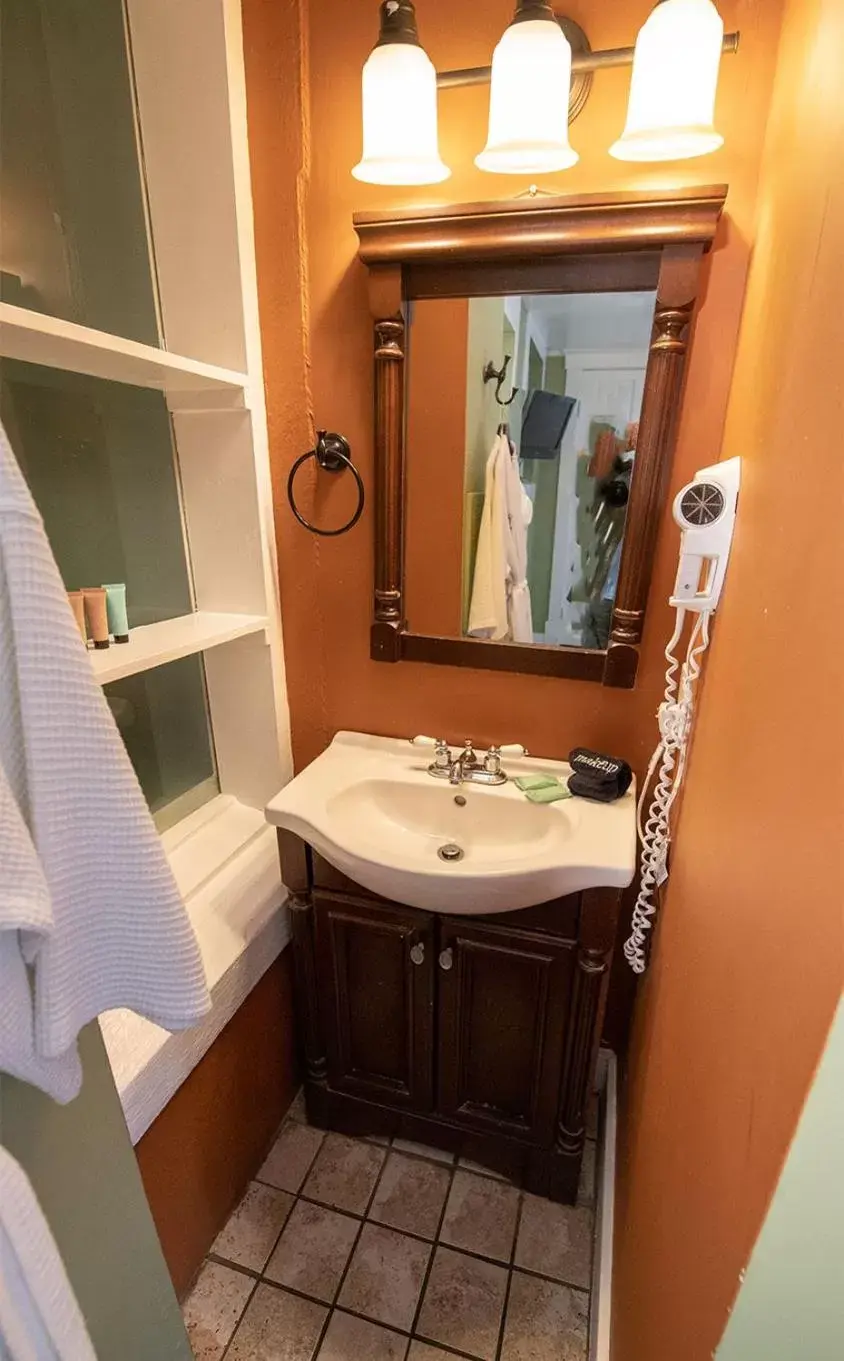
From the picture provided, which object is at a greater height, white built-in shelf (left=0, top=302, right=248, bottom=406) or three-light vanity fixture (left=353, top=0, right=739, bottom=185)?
three-light vanity fixture (left=353, top=0, right=739, bottom=185)

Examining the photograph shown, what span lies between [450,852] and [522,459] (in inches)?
30.4

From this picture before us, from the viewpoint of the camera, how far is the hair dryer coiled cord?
106cm

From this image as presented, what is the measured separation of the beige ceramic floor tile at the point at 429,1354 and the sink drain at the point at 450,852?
86cm

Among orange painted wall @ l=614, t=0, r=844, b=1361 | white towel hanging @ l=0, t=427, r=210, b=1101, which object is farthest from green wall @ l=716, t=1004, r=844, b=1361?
white towel hanging @ l=0, t=427, r=210, b=1101

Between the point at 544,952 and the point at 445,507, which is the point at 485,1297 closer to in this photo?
the point at 544,952

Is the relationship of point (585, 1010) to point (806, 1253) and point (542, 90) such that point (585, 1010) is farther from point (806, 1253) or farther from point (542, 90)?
A: point (542, 90)

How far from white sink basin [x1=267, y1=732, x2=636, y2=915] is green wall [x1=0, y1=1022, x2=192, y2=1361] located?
496 mm

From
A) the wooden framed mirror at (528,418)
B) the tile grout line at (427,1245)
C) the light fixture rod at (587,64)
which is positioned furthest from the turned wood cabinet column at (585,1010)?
the light fixture rod at (587,64)

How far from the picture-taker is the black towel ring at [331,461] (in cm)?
126

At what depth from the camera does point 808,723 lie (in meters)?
0.46

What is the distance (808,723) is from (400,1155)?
1486 mm

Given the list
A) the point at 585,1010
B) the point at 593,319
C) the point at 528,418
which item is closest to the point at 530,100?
the point at 593,319

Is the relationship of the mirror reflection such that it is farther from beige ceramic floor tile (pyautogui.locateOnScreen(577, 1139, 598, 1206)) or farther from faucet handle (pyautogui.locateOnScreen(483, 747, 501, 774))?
beige ceramic floor tile (pyautogui.locateOnScreen(577, 1139, 598, 1206))

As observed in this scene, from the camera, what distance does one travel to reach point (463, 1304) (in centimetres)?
121
